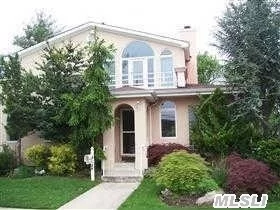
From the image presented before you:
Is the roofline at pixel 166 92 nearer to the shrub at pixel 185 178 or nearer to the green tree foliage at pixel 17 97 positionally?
the green tree foliage at pixel 17 97

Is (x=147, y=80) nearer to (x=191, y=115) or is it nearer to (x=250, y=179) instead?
(x=191, y=115)

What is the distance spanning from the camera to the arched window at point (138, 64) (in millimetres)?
23578

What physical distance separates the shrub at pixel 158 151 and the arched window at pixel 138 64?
4050mm

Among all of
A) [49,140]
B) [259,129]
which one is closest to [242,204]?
[259,129]

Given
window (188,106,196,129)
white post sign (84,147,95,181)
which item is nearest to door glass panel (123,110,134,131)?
window (188,106,196,129)

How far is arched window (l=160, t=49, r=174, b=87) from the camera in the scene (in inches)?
921

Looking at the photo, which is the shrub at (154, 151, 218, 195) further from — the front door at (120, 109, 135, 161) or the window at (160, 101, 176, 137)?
the window at (160, 101, 176, 137)

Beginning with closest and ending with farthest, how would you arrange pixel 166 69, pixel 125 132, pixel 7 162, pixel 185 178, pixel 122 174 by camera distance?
1. pixel 185 178
2. pixel 122 174
3. pixel 7 162
4. pixel 125 132
5. pixel 166 69

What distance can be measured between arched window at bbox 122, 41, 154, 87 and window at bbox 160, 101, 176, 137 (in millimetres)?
1542

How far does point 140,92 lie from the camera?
19.8m

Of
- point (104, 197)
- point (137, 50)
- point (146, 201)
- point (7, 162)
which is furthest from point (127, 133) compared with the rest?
point (146, 201)

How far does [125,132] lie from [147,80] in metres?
3.05

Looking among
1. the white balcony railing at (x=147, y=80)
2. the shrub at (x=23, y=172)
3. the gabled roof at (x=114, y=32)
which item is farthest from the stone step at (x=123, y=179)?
the gabled roof at (x=114, y=32)

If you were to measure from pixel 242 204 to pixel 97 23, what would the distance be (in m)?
13.9
